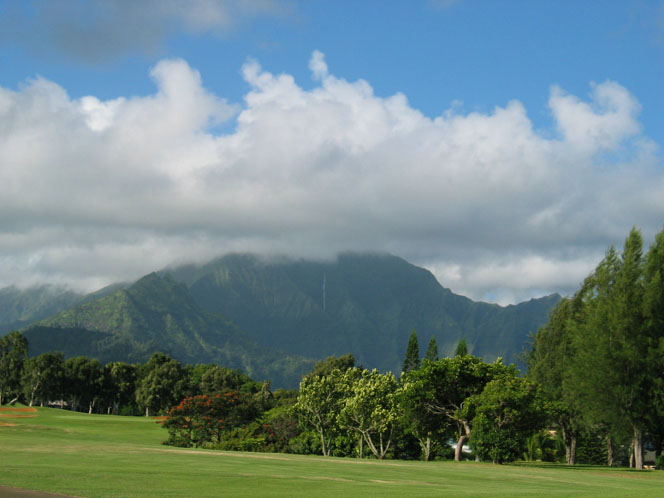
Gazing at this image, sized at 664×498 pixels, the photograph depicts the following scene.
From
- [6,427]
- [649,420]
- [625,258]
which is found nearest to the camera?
[649,420]

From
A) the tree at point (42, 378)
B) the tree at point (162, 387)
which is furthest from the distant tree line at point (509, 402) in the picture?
the tree at point (42, 378)

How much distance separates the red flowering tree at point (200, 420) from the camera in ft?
230

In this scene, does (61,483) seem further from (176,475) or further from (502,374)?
(502,374)

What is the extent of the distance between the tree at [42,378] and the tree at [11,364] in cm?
311

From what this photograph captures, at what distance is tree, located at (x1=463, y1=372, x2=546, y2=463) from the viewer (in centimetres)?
5094

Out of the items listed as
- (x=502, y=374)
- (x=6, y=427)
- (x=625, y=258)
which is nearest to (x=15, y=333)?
(x=6, y=427)

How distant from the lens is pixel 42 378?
128m

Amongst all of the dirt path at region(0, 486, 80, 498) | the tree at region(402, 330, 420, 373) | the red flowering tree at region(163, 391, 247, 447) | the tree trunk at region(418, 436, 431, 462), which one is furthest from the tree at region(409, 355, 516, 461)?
the tree at region(402, 330, 420, 373)

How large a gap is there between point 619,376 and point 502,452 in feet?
35.4

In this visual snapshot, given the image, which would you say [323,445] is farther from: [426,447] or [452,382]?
[452,382]

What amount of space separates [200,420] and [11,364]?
81.2m

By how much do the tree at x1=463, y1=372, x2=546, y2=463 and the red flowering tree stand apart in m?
29.7

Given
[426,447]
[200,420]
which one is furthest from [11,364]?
[426,447]

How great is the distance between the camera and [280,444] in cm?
6819
